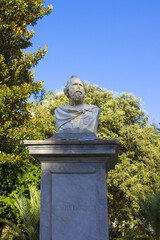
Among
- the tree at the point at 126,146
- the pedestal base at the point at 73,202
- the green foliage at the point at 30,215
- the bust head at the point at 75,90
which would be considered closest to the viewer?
the pedestal base at the point at 73,202

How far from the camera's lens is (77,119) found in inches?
225

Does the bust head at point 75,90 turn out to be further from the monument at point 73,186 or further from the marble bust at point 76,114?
the monument at point 73,186

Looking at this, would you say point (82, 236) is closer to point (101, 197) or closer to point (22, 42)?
point (101, 197)

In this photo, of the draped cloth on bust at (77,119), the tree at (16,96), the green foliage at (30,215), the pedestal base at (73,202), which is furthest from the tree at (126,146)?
the pedestal base at (73,202)

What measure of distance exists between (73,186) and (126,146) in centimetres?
1619

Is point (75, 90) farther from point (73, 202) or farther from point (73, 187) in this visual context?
point (73, 202)

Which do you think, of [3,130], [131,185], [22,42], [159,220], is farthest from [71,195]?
[131,185]

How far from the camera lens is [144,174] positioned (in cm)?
1867

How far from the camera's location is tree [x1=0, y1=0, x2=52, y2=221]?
10976mm

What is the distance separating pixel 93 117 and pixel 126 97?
17.7 metres

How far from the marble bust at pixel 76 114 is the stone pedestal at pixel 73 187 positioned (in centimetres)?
77

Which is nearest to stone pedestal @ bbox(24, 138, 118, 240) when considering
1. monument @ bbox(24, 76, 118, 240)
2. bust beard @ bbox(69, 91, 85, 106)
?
monument @ bbox(24, 76, 118, 240)

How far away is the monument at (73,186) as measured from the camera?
4629mm

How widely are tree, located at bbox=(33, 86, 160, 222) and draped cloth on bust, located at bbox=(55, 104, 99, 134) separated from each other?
12832 millimetres
